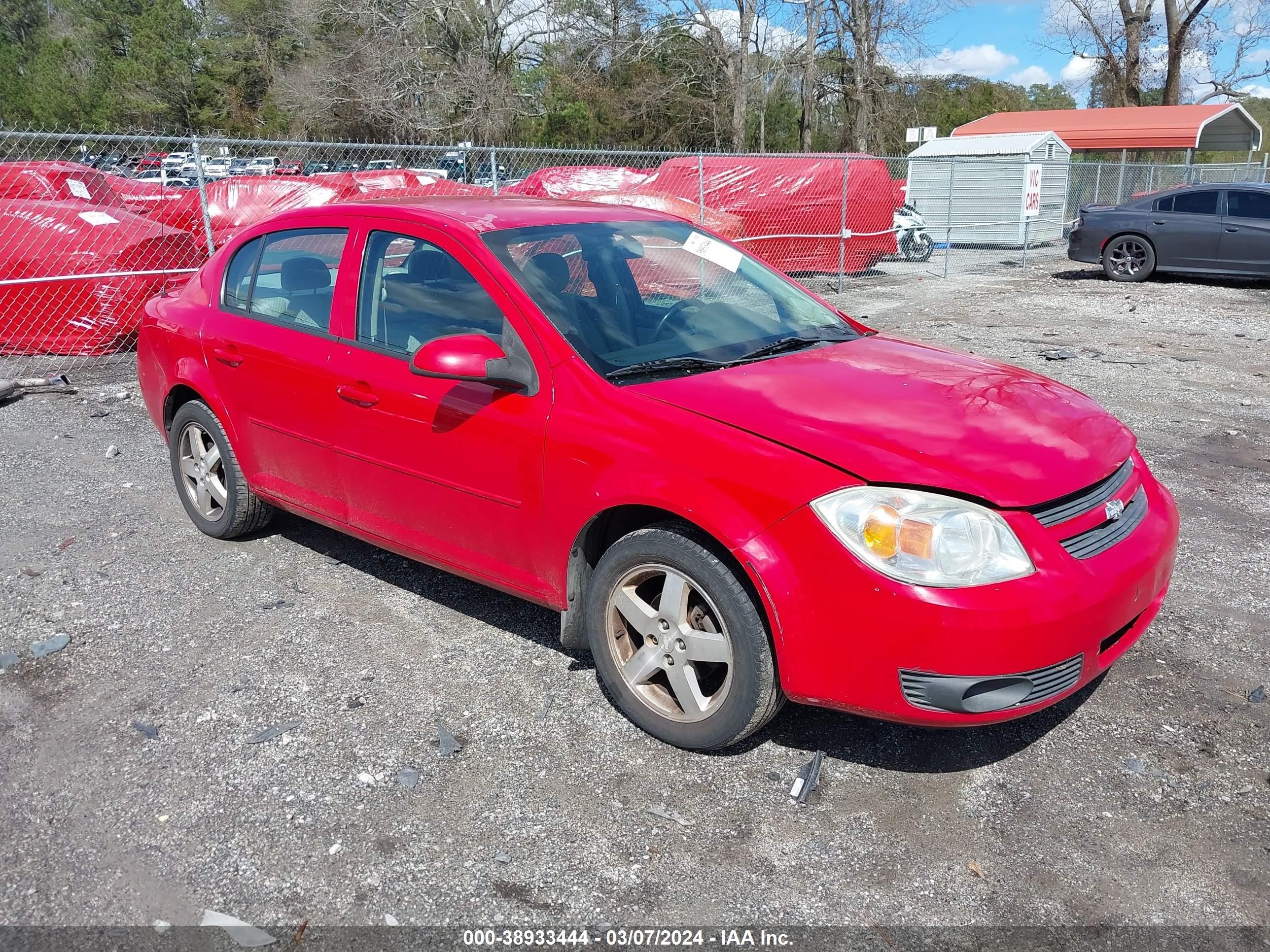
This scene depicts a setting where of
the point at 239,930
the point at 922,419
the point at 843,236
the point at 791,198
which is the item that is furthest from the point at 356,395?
the point at 791,198

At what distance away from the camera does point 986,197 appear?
22469 millimetres

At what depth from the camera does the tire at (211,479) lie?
196 inches

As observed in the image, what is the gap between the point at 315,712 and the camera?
3.67 meters

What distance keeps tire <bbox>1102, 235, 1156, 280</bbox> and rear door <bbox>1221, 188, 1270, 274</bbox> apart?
1087 mm

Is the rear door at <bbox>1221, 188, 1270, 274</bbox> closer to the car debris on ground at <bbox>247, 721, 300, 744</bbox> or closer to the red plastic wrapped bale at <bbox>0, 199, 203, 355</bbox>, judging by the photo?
the red plastic wrapped bale at <bbox>0, 199, 203, 355</bbox>

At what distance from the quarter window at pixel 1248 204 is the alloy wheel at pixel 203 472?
15393 millimetres

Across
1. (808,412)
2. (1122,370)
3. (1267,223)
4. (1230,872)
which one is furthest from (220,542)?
(1267,223)

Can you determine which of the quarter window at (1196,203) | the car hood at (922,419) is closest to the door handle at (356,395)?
the car hood at (922,419)

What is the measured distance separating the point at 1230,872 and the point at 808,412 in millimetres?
1686

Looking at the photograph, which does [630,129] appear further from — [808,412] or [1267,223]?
[808,412]

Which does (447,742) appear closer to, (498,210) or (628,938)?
(628,938)

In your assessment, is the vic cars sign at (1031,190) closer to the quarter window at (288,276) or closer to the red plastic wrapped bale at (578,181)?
the red plastic wrapped bale at (578,181)

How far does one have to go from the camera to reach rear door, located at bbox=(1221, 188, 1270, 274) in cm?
1505

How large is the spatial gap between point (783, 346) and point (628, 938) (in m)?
2.19
